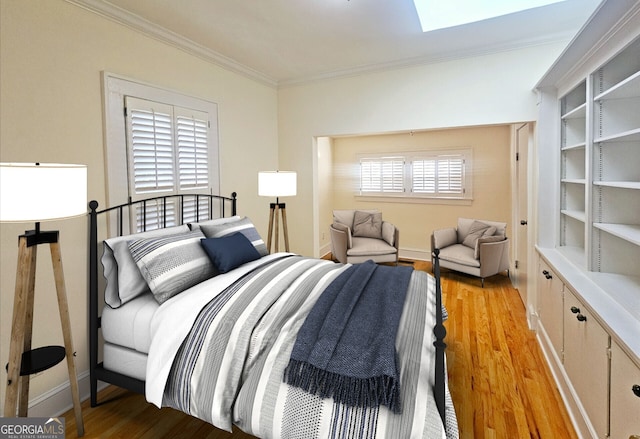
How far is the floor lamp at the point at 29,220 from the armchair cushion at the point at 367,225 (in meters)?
4.23

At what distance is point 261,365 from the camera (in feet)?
5.30

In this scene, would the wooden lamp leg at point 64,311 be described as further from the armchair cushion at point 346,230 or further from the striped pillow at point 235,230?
the armchair cushion at point 346,230

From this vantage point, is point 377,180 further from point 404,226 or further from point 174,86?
point 174,86

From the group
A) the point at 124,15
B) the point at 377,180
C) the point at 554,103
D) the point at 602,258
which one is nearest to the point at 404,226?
the point at 377,180

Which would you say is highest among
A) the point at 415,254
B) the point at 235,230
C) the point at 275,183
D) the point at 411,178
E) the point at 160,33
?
the point at 160,33

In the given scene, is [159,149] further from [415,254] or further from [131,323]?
[415,254]

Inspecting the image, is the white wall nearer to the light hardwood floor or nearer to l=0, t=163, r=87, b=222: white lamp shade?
the light hardwood floor

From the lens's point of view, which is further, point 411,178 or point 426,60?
point 411,178

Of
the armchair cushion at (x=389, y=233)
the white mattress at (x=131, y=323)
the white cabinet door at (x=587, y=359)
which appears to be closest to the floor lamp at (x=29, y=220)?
the white mattress at (x=131, y=323)

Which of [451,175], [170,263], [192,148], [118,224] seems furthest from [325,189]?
[170,263]

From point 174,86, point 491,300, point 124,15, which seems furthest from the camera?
point 491,300

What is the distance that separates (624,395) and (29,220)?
8.59ft

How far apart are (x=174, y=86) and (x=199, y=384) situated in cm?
238

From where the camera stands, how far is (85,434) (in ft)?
6.56
